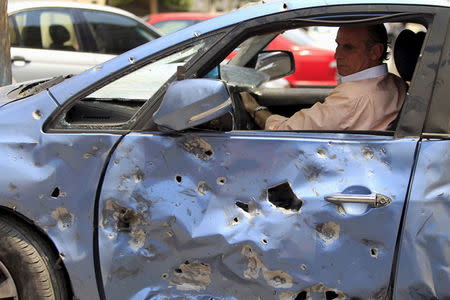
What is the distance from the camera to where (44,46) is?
6.16m

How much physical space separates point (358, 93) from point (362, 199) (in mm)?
660

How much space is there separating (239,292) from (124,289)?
1.58 feet

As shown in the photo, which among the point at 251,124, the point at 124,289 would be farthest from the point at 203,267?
the point at 251,124

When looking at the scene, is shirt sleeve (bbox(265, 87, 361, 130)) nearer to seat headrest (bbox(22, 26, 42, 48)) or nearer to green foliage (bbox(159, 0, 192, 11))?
seat headrest (bbox(22, 26, 42, 48))

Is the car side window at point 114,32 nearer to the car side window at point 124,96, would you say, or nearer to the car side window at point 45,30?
the car side window at point 45,30

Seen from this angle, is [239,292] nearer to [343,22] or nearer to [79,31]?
[343,22]

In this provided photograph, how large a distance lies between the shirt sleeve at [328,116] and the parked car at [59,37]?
3929 mm

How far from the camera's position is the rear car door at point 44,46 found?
596cm

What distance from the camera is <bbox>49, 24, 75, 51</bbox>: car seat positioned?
6.19m

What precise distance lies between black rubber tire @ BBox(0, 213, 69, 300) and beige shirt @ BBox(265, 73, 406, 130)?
3.86ft

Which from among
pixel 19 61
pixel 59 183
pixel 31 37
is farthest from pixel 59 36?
pixel 59 183

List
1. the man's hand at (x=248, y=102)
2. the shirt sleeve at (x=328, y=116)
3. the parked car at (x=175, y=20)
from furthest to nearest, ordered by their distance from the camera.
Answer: the parked car at (x=175, y=20) < the man's hand at (x=248, y=102) < the shirt sleeve at (x=328, y=116)

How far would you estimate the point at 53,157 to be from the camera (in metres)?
2.25

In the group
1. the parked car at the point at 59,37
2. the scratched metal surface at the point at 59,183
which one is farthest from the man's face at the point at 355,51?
the parked car at the point at 59,37
